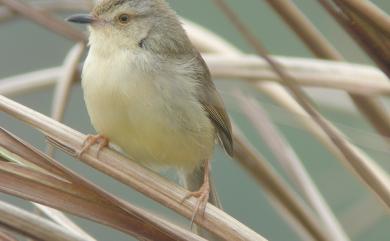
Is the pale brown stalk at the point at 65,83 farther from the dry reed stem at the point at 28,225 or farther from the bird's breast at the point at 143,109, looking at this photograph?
the dry reed stem at the point at 28,225

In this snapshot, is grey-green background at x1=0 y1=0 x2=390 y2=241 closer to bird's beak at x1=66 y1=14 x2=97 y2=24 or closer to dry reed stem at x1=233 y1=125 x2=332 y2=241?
dry reed stem at x1=233 y1=125 x2=332 y2=241

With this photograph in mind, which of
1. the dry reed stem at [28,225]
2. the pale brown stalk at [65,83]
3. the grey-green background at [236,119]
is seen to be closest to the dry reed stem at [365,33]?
the dry reed stem at [28,225]

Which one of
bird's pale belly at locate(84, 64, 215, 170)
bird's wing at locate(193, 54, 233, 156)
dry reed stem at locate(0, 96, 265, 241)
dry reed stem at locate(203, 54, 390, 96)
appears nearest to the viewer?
dry reed stem at locate(0, 96, 265, 241)

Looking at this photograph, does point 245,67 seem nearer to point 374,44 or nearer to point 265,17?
point 374,44

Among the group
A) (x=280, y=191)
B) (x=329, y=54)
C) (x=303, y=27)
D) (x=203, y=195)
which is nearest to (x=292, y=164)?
(x=280, y=191)

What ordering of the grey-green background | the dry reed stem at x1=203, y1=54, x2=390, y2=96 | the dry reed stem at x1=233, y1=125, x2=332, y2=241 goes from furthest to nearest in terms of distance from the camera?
the grey-green background
the dry reed stem at x1=233, y1=125, x2=332, y2=241
the dry reed stem at x1=203, y1=54, x2=390, y2=96

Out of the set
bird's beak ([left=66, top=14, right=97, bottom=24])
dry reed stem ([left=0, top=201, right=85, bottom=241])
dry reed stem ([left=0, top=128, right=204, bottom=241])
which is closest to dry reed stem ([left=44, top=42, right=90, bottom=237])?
bird's beak ([left=66, top=14, right=97, bottom=24])

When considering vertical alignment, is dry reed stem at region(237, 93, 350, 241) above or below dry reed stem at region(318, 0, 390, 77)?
below

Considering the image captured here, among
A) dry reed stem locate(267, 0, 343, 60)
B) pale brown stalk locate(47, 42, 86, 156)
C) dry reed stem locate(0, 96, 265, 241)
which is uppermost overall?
dry reed stem locate(267, 0, 343, 60)
